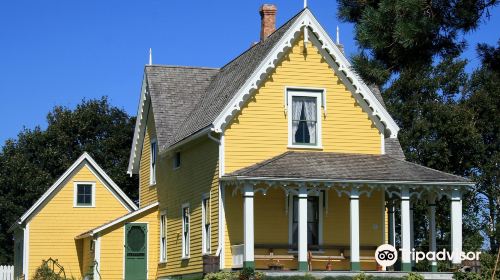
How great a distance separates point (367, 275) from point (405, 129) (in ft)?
83.6

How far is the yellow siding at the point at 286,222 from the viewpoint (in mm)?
31719

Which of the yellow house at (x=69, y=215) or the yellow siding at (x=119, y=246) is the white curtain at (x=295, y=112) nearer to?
the yellow siding at (x=119, y=246)

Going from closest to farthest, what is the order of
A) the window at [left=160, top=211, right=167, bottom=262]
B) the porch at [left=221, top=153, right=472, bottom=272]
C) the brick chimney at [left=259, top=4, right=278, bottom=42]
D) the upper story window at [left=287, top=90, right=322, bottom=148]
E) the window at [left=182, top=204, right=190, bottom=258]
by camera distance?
the porch at [left=221, top=153, right=472, bottom=272] → the upper story window at [left=287, top=90, right=322, bottom=148] → the window at [left=182, top=204, right=190, bottom=258] → the window at [left=160, top=211, right=167, bottom=262] → the brick chimney at [left=259, top=4, right=278, bottom=42]

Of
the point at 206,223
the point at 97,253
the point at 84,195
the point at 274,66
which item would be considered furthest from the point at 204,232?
the point at 84,195

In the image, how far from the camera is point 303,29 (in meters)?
32.6

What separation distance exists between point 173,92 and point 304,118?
791cm

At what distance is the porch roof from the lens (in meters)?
30.0

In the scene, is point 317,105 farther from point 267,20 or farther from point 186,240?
point 186,240

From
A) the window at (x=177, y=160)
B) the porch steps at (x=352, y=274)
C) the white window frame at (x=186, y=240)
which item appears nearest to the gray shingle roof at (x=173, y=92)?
the window at (x=177, y=160)

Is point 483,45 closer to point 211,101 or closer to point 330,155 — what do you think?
point 330,155

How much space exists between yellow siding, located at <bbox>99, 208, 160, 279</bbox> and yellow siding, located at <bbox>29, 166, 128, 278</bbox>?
13.0ft

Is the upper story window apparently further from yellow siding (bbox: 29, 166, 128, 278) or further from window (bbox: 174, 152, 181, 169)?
yellow siding (bbox: 29, 166, 128, 278)

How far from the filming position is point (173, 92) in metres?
39.1

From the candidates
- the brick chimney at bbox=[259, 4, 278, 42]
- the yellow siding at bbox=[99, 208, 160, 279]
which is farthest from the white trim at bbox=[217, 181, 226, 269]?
the brick chimney at bbox=[259, 4, 278, 42]
